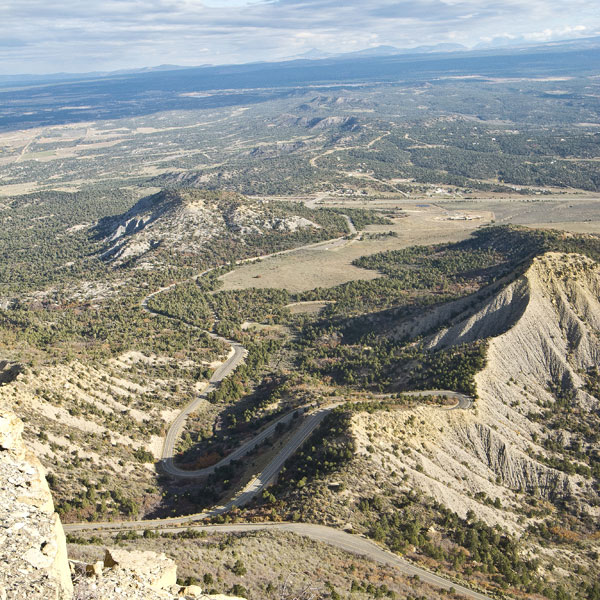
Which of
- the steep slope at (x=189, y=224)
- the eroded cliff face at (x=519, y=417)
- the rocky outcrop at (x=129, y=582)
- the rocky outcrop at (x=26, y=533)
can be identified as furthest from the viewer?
the steep slope at (x=189, y=224)

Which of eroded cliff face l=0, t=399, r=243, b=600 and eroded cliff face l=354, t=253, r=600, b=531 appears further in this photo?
eroded cliff face l=354, t=253, r=600, b=531

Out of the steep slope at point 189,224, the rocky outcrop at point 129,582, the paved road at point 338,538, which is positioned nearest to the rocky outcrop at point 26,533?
the rocky outcrop at point 129,582

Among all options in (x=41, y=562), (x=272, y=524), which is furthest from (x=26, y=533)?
(x=272, y=524)

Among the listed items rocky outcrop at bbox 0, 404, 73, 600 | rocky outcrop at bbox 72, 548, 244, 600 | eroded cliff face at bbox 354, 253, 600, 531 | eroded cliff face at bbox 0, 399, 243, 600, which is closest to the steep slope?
eroded cliff face at bbox 354, 253, 600, 531

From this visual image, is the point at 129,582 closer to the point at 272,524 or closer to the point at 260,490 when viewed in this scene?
the point at 272,524

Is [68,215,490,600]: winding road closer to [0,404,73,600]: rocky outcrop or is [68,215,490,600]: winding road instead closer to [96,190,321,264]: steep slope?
[0,404,73,600]: rocky outcrop

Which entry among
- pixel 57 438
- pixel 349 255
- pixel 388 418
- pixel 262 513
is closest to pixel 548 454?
pixel 388 418

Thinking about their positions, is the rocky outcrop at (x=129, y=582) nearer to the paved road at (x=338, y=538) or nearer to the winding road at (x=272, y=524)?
the paved road at (x=338, y=538)
